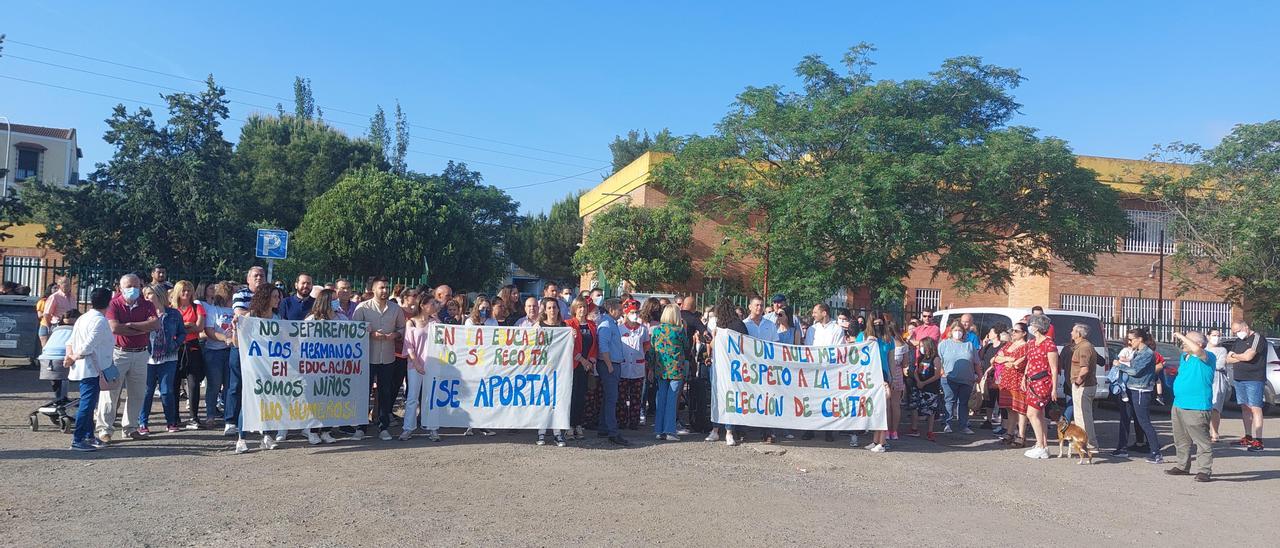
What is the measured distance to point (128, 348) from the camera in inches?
358

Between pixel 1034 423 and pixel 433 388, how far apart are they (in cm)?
700

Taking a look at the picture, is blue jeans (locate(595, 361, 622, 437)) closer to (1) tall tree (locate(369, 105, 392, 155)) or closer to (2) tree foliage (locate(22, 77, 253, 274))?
(2) tree foliage (locate(22, 77, 253, 274))

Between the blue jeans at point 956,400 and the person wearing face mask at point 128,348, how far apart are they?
988 centimetres

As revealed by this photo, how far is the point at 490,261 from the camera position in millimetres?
43156

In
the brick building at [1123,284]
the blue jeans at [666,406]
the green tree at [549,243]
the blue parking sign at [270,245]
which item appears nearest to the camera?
the blue jeans at [666,406]

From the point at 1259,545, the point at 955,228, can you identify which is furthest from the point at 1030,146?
the point at 1259,545

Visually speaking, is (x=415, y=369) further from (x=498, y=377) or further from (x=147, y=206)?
(x=147, y=206)

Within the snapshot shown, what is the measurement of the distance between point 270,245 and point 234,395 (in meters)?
7.60

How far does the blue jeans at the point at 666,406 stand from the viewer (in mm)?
10469

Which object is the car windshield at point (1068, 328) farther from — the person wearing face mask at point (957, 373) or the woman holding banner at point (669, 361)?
the woman holding banner at point (669, 361)

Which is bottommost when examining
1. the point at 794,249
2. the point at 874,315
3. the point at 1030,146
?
the point at 874,315

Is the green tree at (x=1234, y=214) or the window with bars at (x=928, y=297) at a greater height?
the green tree at (x=1234, y=214)

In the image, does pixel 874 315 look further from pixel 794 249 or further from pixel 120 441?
pixel 794 249

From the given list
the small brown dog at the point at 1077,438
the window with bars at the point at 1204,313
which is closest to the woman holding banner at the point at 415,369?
the small brown dog at the point at 1077,438
